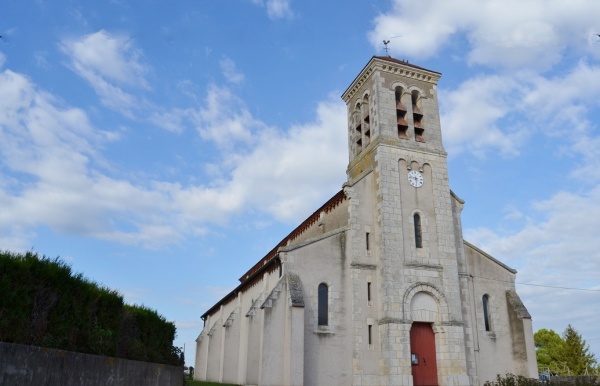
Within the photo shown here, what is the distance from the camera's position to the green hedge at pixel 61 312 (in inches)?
296

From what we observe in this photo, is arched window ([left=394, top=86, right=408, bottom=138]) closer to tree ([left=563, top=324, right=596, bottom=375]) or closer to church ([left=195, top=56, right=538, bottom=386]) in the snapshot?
church ([left=195, top=56, right=538, bottom=386])

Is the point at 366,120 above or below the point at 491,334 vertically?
above

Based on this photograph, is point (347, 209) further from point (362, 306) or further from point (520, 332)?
point (520, 332)

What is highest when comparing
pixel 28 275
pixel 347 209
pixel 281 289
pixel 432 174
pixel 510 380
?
pixel 432 174

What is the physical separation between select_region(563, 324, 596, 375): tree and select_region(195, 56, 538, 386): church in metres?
20.5

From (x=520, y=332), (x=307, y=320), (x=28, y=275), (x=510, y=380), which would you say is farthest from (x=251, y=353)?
(x=28, y=275)

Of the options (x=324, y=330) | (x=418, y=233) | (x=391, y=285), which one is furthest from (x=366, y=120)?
(x=324, y=330)

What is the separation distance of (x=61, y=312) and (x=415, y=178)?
68.7ft

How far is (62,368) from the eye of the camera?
756cm

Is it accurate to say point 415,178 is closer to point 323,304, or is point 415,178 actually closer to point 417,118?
point 417,118

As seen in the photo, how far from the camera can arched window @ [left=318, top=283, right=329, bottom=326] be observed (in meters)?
22.9

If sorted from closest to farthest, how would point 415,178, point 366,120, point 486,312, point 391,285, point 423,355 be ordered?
point 423,355, point 391,285, point 486,312, point 415,178, point 366,120

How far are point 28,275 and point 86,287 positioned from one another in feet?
5.63

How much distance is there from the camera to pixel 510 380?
2086 centimetres
